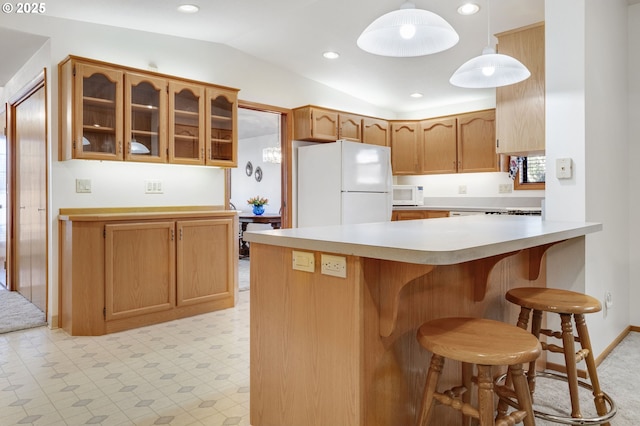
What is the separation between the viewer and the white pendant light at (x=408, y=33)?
1812mm

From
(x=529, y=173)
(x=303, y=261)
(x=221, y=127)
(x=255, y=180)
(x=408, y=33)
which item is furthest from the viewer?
(x=255, y=180)

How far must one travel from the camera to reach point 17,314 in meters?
3.62

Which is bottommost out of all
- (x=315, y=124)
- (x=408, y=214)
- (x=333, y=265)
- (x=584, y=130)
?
(x=333, y=265)

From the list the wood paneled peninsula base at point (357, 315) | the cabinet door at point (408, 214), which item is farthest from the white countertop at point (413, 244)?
the cabinet door at point (408, 214)

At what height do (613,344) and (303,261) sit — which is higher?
(303,261)

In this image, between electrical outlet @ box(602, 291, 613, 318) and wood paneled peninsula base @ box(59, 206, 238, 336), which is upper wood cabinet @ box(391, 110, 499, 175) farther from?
wood paneled peninsula base @ box(59, 206, 238, 336)

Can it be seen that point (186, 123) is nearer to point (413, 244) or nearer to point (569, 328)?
point (413, 244)

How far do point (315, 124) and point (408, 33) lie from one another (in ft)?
9.69

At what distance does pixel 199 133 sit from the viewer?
12.4 feet

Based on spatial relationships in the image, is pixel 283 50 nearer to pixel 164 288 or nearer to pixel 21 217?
pixel 164 288

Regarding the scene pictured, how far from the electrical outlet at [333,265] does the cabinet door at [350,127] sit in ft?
12.5

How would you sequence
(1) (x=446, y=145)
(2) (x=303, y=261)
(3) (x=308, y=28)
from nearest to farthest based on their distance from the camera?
(2) (x=303, y=261) → (3) (x=308, y=28) → (1) (x=446, y=145)

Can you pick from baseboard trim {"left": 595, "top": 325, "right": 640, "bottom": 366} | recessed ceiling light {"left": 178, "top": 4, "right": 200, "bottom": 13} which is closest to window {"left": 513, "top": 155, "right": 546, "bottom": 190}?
baseboard trim {"left": 595, "top": 325, "right": 640, "bottom": 366}

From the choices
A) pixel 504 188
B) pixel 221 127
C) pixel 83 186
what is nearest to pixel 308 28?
pixel 221 127
